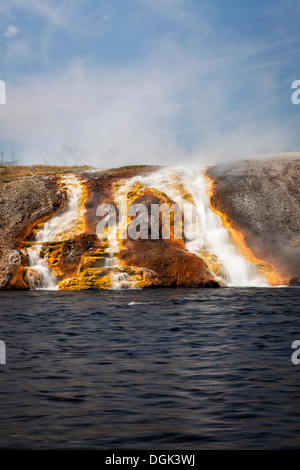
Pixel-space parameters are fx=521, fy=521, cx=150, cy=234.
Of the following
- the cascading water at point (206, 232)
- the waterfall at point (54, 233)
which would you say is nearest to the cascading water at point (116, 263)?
the waterfall at point (54, 233)

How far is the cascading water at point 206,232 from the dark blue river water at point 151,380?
9827 mm

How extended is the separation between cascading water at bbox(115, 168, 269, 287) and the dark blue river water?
983cm

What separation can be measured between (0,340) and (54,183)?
26730 mm

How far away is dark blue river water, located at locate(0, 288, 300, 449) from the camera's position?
7602mm

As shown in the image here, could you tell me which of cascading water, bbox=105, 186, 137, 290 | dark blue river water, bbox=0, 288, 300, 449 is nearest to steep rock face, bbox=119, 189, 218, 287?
cascading water, bbox=105, 186, 137, 290

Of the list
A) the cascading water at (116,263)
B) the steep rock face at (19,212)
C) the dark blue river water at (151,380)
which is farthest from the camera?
the steep rock face at (19,212)

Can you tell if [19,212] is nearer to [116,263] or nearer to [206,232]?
[116,263]

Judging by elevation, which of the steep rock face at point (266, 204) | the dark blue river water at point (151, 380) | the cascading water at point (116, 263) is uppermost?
the steep rock face at point (266, 204)

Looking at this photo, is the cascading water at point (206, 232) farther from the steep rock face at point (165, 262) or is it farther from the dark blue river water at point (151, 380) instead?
the dark blue river water at point (151, 380)

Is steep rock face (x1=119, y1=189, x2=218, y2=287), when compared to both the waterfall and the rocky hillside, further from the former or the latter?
the waterfall

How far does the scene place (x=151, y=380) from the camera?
1032 centimetres

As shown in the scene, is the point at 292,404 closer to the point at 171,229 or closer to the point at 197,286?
the point at 197,286

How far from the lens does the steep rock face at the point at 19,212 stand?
30.0 metres

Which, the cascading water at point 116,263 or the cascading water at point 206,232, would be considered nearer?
the cascading water at point 116,263
